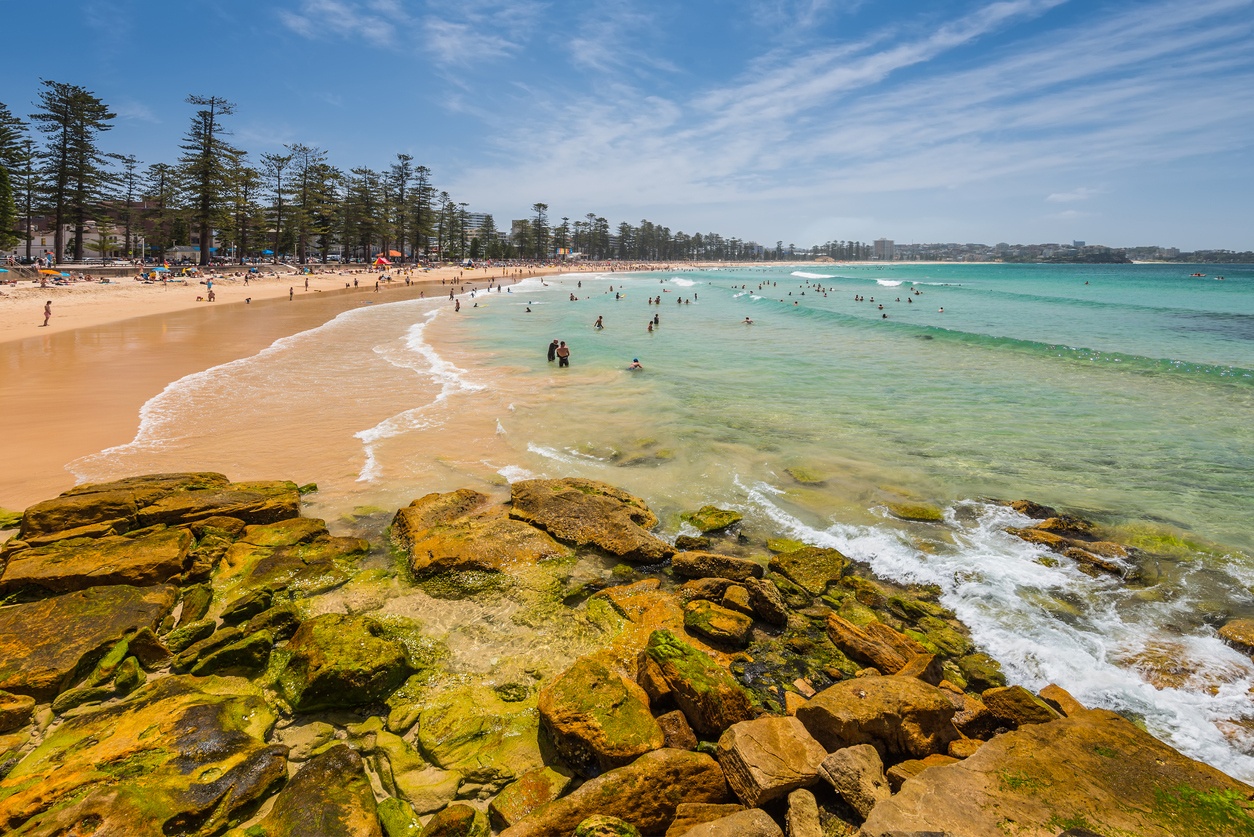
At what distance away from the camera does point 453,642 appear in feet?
17.6

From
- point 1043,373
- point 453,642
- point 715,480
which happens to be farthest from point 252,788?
point 1043,373

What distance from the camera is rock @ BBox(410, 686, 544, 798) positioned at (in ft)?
12.9

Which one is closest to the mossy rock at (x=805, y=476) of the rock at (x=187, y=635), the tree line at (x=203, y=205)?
the rock at (x=187, y=635)

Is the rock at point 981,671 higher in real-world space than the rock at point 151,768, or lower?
lower

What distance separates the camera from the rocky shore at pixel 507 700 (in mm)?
3340

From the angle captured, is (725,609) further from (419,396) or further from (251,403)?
(251,403)

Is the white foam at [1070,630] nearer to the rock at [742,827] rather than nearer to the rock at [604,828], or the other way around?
the rock at [742,827]

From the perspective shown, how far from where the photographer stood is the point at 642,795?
3.45m

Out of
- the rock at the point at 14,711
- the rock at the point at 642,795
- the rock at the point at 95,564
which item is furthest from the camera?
the rock at the point at 95,564

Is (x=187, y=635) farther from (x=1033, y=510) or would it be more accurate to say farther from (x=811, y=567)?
(x=1033, y=510)

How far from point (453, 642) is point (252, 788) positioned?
6.47 feet

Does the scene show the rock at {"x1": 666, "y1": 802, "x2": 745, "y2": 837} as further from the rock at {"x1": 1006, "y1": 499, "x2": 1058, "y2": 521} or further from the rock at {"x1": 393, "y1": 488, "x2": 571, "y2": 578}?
the rock at {"x1": 1006, "y1": 499, "x2": 1058, "y2": 521}

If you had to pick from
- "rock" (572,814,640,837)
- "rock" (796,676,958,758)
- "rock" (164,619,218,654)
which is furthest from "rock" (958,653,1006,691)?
"rock" (164,619,218,654)

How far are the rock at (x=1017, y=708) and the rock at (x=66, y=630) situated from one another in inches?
295
